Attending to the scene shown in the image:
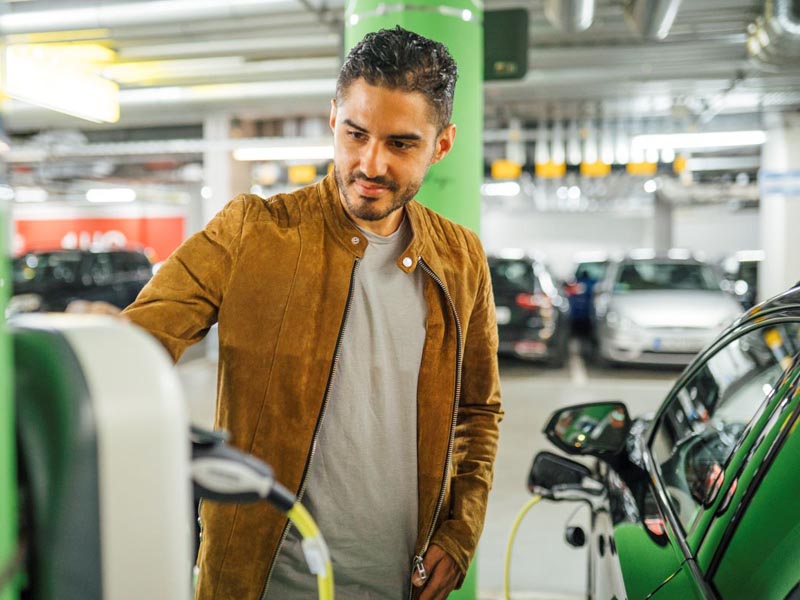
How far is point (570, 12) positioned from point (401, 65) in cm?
499

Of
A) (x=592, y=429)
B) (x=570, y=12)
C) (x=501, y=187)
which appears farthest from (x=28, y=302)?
(x=501, y=187)

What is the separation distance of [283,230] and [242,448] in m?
0.44

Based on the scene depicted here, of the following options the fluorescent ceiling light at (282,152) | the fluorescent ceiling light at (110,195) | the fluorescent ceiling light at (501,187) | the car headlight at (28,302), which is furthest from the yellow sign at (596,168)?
the fluorescent ceiling light at (110,195)

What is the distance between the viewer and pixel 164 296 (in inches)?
54.1

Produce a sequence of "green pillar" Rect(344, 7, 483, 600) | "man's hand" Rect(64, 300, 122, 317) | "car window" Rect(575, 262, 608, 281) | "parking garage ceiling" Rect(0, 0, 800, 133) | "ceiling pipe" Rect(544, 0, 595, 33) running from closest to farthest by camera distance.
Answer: "man's hand" Rect(64, 300, 122, 317), "green pillar" Rect(344, 7, 483, 600), "ceiling pipe" Rect(544, 0, 595, 33), "parking garage ceiling" Rect(0, 0, 800, 133), "car window" Rect(575, 262, 608, 281)

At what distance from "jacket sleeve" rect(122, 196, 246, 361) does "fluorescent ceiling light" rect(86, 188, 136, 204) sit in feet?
78.9

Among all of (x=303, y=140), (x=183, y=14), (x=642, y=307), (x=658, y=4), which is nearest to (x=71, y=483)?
(x=658, y=4)

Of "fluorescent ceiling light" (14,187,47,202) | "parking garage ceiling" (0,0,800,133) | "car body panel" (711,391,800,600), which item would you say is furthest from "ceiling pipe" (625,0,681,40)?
"fluorescent ceiling light" (14,187,47,202)

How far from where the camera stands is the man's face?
142 cm

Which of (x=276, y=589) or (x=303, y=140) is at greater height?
(x=303, y=140)

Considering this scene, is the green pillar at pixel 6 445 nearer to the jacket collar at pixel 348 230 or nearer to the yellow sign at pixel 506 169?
the jacket collar at pixel 348 230

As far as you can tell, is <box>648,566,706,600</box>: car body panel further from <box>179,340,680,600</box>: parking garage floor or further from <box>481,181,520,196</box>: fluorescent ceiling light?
<box>481,181,520,196</box>: fluorescent ceiling light

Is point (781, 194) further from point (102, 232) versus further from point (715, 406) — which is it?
point (102, 232)

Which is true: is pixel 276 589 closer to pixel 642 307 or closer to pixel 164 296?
pixel 164 296
